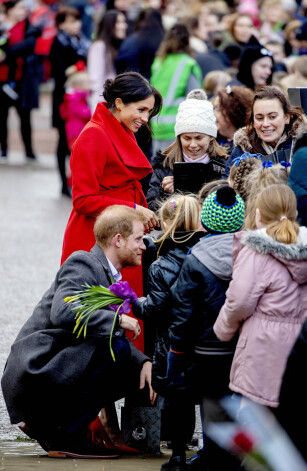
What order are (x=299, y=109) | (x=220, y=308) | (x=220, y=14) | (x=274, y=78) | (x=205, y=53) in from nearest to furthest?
1. (x=220, y=308)
2. (x=299, y=109)
3. (x=274, y=78)
4. (x=205, y=53)
5. (x=220, y=14)

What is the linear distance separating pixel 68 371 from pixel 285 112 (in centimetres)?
221

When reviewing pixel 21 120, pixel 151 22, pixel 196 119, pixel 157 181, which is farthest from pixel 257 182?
pixel 21 120

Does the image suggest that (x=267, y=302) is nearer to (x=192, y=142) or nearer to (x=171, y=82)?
(x=192, y=142)

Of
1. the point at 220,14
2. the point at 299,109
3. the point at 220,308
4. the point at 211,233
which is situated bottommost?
the point at 220,308

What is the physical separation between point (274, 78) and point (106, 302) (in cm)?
579

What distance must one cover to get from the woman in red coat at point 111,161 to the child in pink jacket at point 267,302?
135 centimetres

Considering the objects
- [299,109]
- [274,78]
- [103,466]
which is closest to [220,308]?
[103,466]

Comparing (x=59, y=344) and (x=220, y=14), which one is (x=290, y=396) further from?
(x=220, y=14)

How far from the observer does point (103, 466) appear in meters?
4.53

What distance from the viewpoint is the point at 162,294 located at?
455 cm

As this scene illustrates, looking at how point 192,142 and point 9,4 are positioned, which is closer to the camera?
point 192,142

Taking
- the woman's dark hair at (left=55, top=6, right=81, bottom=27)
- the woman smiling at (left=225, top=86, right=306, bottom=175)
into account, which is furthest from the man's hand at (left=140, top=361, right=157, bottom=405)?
the woman's dark hair at (left=55, top=6, right=81, bottom=27)

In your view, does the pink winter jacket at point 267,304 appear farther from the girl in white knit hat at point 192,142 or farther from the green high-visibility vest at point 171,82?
the green high-visibility vest at point 171,82

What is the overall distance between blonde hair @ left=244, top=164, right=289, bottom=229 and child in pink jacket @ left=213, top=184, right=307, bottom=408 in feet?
0.83
